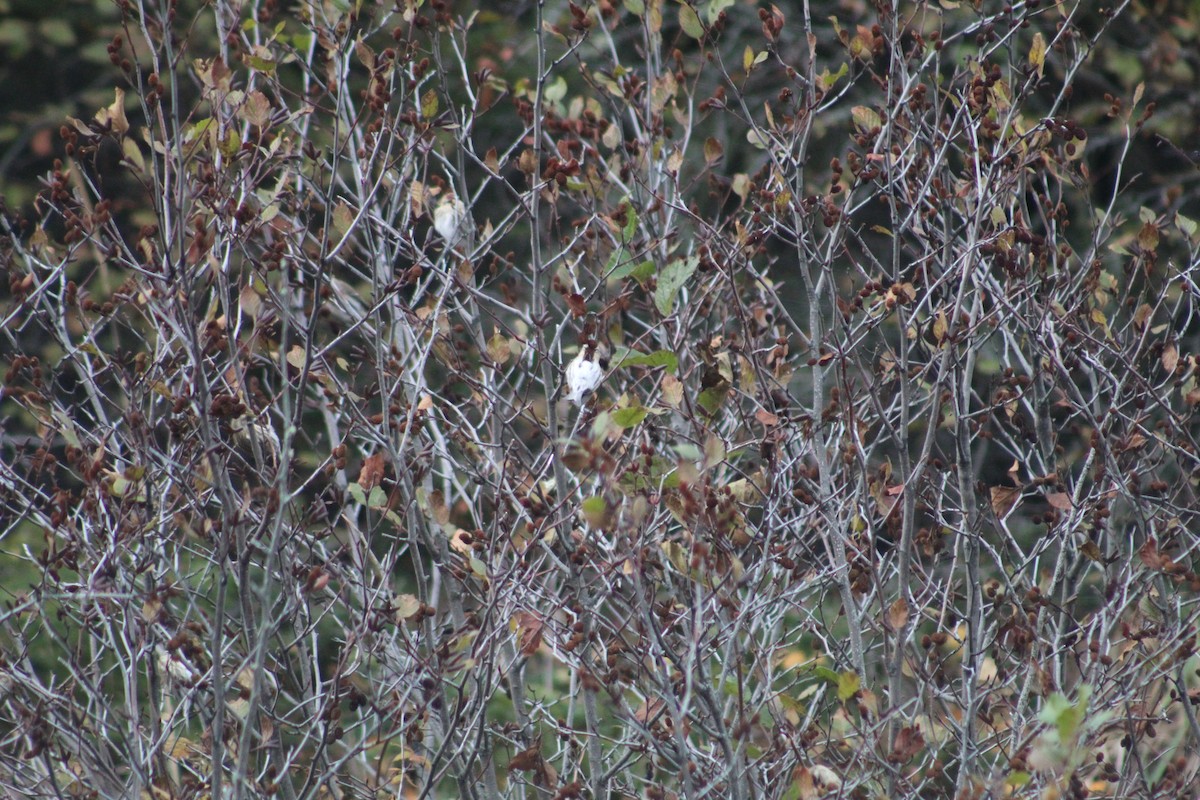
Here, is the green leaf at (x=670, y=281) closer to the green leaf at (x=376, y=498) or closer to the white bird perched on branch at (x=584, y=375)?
the white bird perched on branch at (x=584, y=375)

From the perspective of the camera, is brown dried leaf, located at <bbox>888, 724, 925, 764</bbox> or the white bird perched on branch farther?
the white bird perched on branch

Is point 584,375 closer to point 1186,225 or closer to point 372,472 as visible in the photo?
point 372,472

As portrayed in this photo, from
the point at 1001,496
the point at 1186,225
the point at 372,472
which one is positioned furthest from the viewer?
the point at 1186,225

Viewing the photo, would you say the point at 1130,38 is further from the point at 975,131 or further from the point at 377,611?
the point at 377,611

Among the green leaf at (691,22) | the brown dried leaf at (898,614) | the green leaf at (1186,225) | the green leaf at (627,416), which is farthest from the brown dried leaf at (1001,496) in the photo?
the green leaf at (691,22)

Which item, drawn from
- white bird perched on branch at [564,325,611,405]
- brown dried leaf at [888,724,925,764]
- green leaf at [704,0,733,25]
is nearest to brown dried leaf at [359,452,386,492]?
white bird perched on branch at [564,325,611,405]

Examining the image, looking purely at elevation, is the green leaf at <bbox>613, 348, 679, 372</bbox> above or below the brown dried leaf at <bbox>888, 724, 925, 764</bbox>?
above

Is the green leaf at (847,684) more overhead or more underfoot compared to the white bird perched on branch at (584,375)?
more underfoot

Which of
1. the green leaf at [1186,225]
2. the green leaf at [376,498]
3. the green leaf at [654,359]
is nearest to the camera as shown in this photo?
the green leaf at [654,359]

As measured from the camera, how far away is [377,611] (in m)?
2.06

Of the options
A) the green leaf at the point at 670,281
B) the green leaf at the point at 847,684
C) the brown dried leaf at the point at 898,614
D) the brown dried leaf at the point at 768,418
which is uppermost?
the green leaf at the point at 670,281

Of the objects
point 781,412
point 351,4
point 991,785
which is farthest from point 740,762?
point 351,4

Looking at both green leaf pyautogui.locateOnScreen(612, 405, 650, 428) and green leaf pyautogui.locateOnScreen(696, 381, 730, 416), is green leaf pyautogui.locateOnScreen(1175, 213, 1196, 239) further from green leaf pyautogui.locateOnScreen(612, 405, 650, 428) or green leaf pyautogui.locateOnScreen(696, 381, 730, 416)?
green leaf pyautogui.locateOnScreen(612, 405, 650, 428)

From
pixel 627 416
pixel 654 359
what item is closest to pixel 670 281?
pixel 654 359
